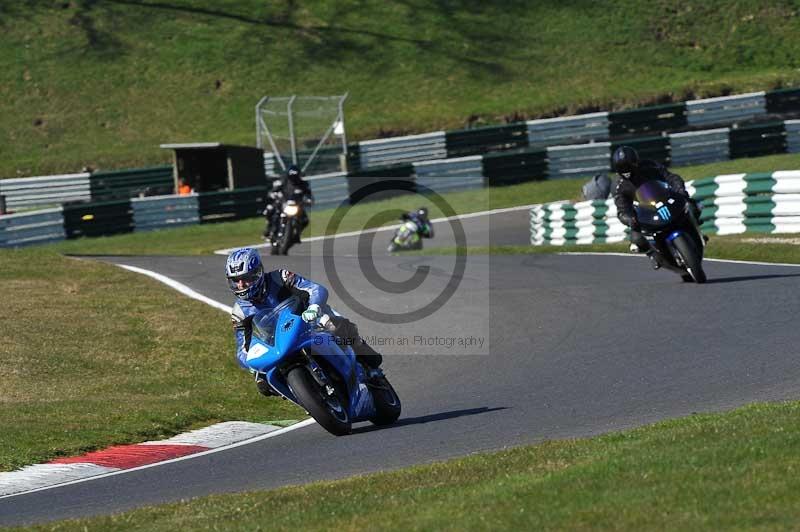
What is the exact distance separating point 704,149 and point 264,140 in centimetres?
1089

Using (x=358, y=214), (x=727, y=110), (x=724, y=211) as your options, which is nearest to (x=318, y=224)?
(x=358, y=214)

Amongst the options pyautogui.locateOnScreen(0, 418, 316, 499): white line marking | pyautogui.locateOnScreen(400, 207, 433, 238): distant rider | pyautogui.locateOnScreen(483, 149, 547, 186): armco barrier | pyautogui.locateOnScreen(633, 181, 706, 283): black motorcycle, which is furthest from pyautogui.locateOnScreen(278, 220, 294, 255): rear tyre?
pyautogui.locateOnScreen(0, 418, 316, 499): white line marking

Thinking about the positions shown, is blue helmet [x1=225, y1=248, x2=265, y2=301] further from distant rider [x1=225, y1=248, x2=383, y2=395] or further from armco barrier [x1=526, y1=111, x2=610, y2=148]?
armco barrier [x1=526, y1=111, x2=610, y2=148]

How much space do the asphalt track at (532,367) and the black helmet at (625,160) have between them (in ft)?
4.65

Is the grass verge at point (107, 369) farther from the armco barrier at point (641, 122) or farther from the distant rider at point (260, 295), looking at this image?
the armco barrier at point (641, 122)

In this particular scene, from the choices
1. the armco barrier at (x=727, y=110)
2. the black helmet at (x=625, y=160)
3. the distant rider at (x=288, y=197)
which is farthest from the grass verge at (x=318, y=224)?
the black helmet at (x=625, y=160)

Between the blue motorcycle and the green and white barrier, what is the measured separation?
34.9 ft

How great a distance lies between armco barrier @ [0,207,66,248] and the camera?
28.6 metres

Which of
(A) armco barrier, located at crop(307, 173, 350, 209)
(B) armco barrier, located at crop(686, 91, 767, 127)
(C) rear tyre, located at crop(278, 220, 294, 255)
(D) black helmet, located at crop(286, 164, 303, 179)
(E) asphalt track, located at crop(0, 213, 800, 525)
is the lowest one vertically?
(E) asphalt track, located at crop(0, 213, 800, 525)

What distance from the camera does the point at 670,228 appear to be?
599 inches

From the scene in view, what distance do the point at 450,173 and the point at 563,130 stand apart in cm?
411

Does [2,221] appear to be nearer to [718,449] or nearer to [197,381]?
[197,381]

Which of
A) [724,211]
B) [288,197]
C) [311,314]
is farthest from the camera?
[288,197]

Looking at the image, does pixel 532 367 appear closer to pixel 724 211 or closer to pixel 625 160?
pixel 625 160
